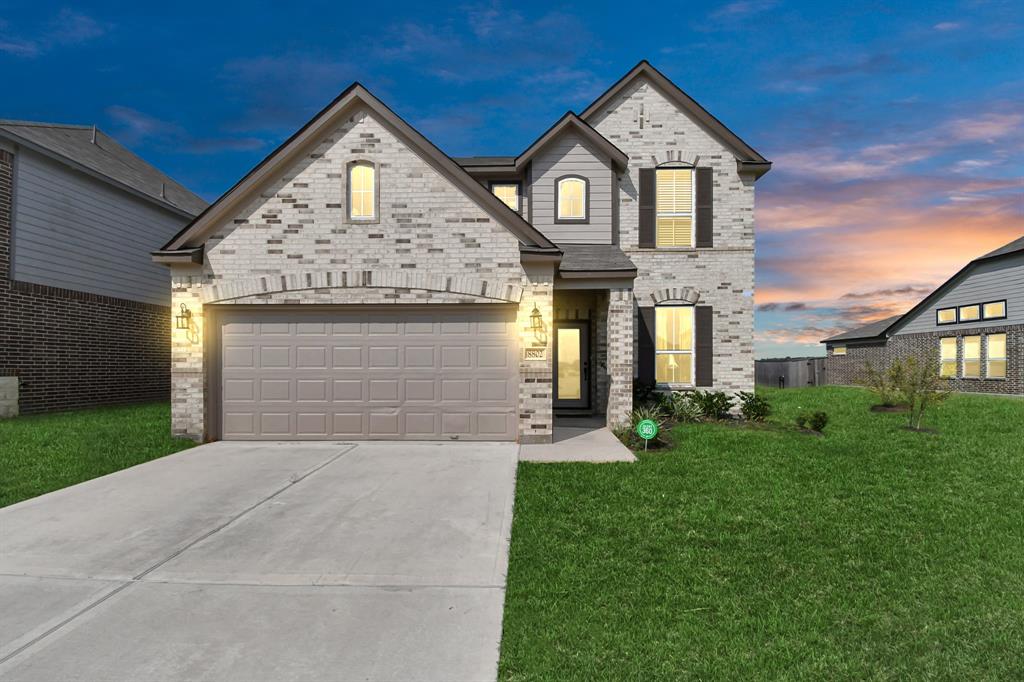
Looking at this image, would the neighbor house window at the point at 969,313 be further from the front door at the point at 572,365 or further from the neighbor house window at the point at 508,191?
the neighbor house window at the point at 508,191

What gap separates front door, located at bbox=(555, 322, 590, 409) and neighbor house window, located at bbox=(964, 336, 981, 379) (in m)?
20.2

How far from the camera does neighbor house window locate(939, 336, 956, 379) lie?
27234 mm

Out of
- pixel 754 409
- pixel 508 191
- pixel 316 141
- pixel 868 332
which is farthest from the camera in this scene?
pixel 868 332

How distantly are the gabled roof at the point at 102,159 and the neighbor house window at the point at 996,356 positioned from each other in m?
31.7

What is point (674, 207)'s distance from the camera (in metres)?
16.2

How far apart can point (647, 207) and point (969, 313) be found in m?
19.3

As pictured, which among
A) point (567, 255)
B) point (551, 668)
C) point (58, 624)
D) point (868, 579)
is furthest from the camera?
point (567, 255)

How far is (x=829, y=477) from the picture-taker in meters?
8.78

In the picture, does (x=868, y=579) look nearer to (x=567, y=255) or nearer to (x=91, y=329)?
(x=567, y=255)

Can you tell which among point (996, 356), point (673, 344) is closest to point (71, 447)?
point (673, 344)

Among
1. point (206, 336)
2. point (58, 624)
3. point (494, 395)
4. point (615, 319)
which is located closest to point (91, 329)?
point (206, 336)

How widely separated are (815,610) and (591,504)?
299 centimetres

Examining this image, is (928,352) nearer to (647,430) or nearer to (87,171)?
(647,430)

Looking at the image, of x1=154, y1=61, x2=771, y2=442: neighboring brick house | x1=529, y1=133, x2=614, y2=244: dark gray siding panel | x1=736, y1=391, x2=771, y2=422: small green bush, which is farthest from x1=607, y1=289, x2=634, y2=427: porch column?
x1=736, y1=391, x2=771, y2=422: small green bush
